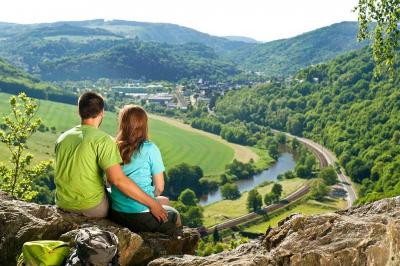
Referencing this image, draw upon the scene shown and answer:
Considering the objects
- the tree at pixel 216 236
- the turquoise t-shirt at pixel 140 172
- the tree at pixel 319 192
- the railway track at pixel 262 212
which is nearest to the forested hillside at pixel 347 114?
the tree at pixel 319 192

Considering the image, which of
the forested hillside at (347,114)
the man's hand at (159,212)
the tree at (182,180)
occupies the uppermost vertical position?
the man's hand at (159,212)

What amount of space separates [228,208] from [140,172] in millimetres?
74022

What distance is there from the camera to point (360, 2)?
545 inches

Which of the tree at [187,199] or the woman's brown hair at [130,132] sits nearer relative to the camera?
the woman's brown hair at [130,132]

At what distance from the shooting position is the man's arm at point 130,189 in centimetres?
689

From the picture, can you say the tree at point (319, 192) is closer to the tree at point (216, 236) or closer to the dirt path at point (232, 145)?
the tree at point (216, 236)

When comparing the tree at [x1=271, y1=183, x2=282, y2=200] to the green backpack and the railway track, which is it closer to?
the railway track

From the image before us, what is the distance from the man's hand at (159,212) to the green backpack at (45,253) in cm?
181

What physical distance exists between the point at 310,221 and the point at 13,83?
648 feet

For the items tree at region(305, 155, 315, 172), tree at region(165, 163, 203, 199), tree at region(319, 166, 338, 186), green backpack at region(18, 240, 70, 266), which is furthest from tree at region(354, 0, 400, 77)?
tree at region(305, 155, 315, 172)

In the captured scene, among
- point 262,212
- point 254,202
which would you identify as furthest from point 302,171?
point 262,212

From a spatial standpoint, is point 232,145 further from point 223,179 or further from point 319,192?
point 319,192

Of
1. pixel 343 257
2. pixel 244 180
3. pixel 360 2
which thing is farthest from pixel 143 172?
pixel 244 180

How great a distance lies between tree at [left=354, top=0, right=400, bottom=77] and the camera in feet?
42.9
